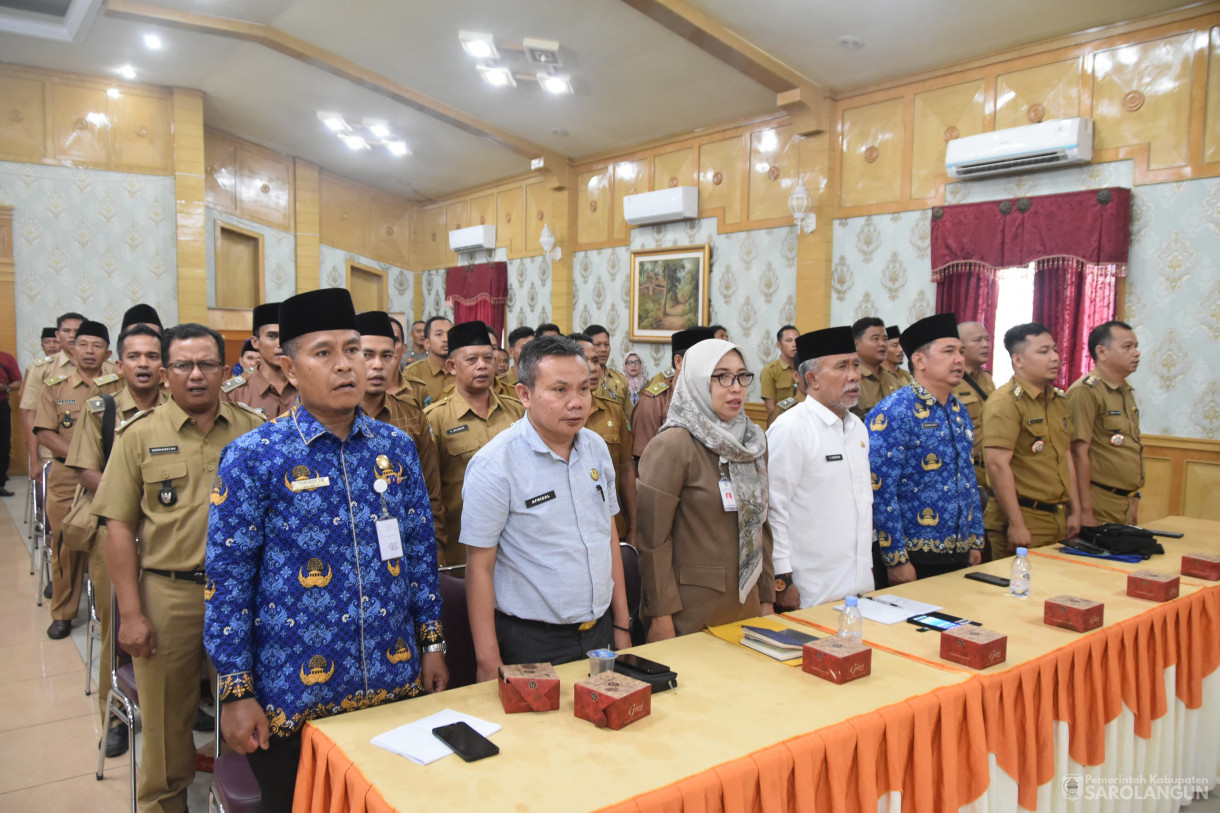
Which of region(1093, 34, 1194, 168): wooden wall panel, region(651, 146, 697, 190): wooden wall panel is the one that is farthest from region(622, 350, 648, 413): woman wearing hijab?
region(1093, 34, 1194, 168): wooden wall panel

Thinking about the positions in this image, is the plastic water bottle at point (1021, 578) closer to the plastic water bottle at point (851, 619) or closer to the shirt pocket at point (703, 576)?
the plastic water bottle at point (851, 619)

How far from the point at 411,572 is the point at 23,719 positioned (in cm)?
272

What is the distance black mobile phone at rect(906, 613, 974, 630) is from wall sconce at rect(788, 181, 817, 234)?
5.70 metres

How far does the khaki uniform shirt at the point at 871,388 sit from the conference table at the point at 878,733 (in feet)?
7.81

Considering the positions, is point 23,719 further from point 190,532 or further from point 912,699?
point 912,699

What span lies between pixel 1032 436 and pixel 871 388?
1555 millimetres

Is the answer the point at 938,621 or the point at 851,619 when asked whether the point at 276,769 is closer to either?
the point at 851,619

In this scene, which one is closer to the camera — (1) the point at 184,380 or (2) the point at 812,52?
(1) the point at 184,380

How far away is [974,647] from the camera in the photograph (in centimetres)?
197

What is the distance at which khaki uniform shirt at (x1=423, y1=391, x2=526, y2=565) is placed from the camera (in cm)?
325

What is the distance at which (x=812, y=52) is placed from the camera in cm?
660

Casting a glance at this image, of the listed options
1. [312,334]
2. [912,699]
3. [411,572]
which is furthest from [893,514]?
[312,334]

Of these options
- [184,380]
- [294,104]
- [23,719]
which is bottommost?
[23,719]

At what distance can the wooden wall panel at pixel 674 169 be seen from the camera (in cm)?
891
